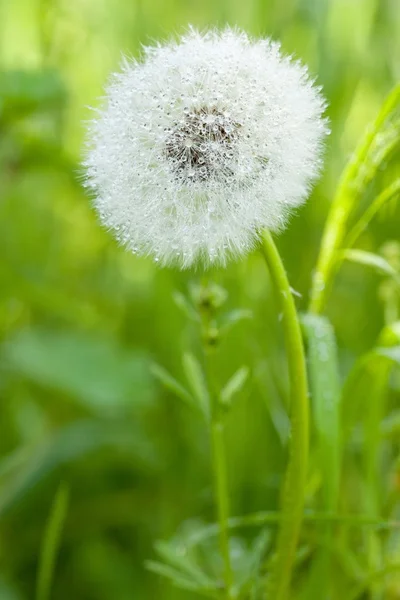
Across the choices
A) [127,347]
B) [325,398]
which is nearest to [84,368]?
[127,347]

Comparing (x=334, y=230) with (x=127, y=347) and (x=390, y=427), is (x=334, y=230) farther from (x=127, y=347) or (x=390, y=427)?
(x=127, y=347)

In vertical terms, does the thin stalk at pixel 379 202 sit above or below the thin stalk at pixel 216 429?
above

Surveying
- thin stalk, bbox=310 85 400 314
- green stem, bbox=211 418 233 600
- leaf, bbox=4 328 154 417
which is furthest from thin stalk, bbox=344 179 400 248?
leaf, bbox=4 328 154 417

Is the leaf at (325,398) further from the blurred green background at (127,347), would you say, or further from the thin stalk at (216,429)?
the blurred green background at (127,347)

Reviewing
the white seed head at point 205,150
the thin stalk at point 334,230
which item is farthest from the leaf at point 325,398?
the white seed head at point 205,150

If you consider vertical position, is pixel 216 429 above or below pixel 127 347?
below

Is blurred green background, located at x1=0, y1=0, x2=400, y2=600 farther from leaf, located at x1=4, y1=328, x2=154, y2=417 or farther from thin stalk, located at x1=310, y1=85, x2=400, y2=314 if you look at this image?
thin stalk, located at x1=310, y1=85, x2=400, y2=314
